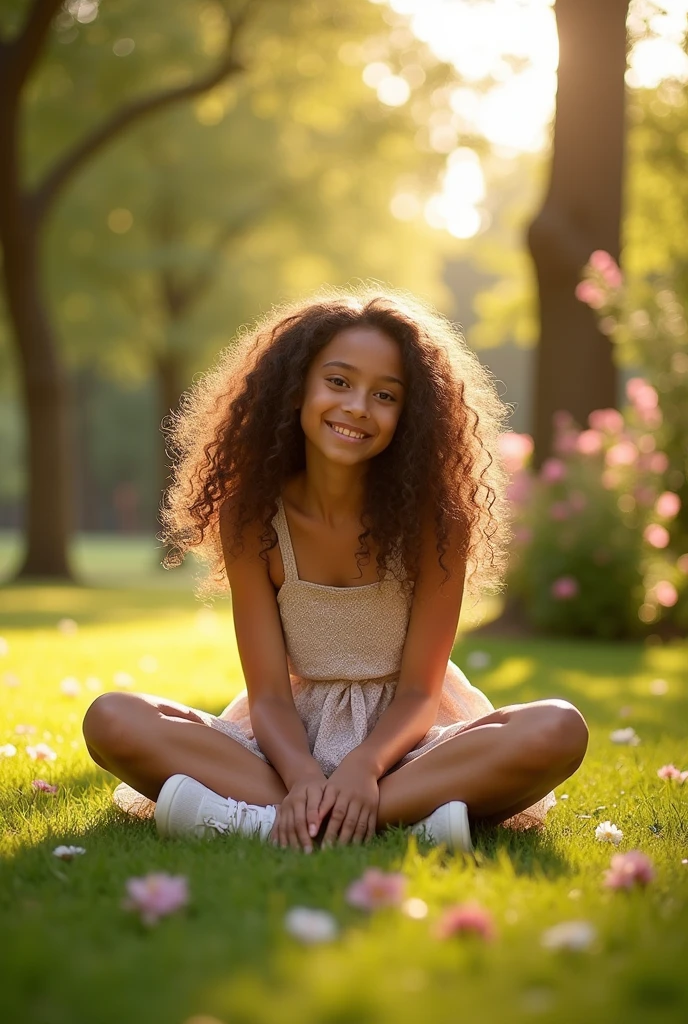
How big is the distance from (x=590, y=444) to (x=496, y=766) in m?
7.58

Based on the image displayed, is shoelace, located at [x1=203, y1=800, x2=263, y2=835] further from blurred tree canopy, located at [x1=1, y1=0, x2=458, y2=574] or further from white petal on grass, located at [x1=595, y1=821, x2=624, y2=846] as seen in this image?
blurred tree canopy, located at [x1=1, y1=0, x2=458, y2=574]

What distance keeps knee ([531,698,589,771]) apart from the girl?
0.06 metres

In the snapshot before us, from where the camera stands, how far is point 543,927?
213 cm

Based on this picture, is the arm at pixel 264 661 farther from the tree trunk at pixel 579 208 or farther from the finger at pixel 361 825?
the tree trunk at pixel 579 208

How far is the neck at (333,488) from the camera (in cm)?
366

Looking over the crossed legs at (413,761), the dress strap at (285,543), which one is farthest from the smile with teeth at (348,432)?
the crossed legs at (413,761)

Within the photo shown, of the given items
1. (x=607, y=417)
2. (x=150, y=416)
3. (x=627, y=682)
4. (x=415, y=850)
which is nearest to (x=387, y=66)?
(x=607, y=417)

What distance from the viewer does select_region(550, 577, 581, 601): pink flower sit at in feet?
32.0

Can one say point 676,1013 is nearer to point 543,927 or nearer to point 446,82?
point 543,927

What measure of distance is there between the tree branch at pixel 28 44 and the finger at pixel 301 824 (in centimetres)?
1272

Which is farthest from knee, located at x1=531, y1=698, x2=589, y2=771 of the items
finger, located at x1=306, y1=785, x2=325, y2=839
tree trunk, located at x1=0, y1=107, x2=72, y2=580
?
tree trunk, located at x1=0, y1=107, x2=72, y2=580

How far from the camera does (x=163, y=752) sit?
3154 mm

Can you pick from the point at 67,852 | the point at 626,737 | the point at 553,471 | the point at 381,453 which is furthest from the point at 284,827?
the point at 553,471

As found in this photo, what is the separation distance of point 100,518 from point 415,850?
51.6 m
